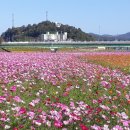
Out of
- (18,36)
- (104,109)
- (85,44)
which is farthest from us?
(18,36)

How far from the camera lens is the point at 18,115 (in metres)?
5.25

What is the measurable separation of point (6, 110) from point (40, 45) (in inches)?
2678

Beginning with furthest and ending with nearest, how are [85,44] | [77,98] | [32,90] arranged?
[85,44]
[32,90]
[77,98]

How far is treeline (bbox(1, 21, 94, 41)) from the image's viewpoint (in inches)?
5305

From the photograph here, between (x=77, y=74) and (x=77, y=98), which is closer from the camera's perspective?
(x=77, y=98)

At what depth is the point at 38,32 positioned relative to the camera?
141m

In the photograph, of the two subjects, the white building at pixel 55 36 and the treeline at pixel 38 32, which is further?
the treeline at pixel 38 32

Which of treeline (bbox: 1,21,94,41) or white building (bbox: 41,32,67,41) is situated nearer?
white building (bbox: 41,32,67,41)

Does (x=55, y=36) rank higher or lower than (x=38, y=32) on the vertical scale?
lower

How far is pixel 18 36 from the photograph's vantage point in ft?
436

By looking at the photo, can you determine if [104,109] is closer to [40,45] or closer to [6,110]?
[6,110]

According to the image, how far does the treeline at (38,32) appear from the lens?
442ft

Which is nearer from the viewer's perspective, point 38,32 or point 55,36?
point 55,36

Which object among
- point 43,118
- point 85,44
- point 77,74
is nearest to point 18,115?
point 43,118
